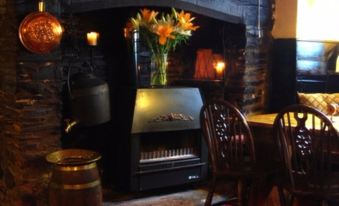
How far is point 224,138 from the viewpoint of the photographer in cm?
307

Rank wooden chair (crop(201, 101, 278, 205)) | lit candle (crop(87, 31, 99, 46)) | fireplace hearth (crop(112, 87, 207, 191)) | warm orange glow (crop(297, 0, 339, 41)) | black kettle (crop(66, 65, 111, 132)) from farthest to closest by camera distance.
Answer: warm orange glow (crop(297, 0, 339, 41)) → lit candle (crop(87, 31, 99, 46)) → fireplace hearth (crop(112, 87, 207, 191)) → black kettle (crop(66, 65, 111, 132)) → wooden chair (crop(201, 101, 278, 205))

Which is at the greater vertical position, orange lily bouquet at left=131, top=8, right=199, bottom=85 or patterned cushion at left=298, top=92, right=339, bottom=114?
orange lily bouquet at left=131, top=8, right=199, bottom=85

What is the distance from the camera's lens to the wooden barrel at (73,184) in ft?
9.84

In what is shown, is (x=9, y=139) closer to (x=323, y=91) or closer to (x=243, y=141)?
(x=243, y=141)

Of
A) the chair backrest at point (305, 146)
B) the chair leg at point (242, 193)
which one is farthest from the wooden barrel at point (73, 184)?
the chair backrest at point (305, 146)

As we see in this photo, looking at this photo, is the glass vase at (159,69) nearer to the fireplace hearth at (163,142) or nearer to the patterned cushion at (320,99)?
the fireplace hearth at (163,142)

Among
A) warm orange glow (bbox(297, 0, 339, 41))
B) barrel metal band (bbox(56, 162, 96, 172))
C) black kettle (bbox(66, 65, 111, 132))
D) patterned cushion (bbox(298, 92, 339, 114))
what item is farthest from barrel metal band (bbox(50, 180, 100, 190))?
warm orange glow (bbox(297, 0, 339, 41))

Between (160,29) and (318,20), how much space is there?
1.71 meters

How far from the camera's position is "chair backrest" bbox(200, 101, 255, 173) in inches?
119

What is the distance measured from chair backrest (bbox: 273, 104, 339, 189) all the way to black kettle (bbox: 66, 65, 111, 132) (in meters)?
1.55

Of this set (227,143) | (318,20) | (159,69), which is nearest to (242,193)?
(227,143)

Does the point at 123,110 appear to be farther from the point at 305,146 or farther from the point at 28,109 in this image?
the point at 305,146

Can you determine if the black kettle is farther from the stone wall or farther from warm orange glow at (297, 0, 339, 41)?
warm orange glow at (297, 0, 339, 41)

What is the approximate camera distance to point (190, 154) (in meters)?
4.12
